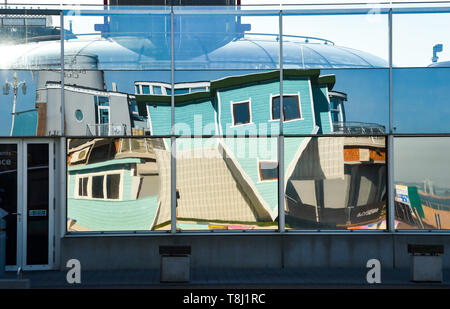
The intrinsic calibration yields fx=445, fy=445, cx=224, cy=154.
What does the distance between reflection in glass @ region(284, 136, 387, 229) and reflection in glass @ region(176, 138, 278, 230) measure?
1.49 feet

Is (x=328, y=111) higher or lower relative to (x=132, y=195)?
higher

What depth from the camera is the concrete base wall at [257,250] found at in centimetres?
1021

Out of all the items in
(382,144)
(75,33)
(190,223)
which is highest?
(75,33)

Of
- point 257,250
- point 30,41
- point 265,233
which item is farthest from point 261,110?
point 30,41

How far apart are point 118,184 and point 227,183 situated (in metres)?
2.55

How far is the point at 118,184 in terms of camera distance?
10383 mm

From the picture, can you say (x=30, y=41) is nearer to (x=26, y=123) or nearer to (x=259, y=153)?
(x=26, y=123)

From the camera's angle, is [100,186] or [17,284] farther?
[100,186]

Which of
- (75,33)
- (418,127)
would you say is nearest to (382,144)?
(418,127)

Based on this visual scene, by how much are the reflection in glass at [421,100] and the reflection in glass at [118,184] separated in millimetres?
5558

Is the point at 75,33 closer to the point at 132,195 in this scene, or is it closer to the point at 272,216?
the point at 132,195

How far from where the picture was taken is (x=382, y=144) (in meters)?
10.5

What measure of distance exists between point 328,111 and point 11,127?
7.28 meters

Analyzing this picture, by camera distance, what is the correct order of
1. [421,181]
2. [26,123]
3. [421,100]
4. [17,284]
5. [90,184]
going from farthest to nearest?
[421,181]
[421,100]
[90,184]
[26,123]
[17,284]
